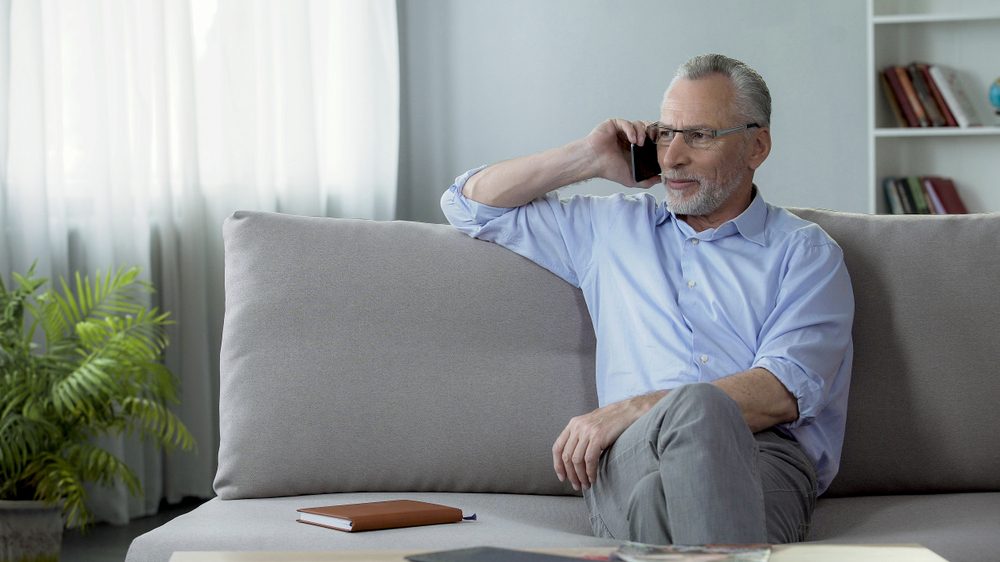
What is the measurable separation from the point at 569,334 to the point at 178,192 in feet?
6.61

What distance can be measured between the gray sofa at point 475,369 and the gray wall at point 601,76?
7.32 feet

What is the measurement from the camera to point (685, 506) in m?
1.41

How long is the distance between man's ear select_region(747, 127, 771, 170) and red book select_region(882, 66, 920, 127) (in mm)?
2102

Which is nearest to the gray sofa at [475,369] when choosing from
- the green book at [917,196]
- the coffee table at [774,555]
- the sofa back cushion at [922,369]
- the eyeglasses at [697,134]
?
the sofa back cushion at [922,369]

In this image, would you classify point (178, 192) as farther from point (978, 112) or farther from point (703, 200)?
point (978, 112)

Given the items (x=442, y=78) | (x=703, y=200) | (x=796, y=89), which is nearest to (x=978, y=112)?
(x=796, y=89)

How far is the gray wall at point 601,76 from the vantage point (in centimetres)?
423

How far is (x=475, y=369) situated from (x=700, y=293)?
0.43m

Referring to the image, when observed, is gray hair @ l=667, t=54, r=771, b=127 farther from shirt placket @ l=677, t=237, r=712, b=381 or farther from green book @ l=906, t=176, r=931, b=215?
green book @ l=906, t=176, r=931, b=215

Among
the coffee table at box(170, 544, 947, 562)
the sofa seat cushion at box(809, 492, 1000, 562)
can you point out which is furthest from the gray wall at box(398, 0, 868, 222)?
the coffee table at box(170, 544, 947, 562)

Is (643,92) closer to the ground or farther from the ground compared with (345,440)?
farther from the ground

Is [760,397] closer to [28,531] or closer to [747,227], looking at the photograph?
[747,227]

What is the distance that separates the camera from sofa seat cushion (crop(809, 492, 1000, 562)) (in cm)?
163

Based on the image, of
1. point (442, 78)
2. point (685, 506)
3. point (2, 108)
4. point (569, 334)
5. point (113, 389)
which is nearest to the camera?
point (685, 506)
